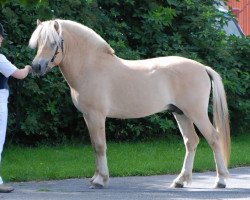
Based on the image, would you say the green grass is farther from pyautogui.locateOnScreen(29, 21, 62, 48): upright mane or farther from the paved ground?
pyautogui.locateOnScreen(29, 21, 62, 48): upright mane

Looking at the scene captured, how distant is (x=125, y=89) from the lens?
920cm

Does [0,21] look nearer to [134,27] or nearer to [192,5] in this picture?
Answer: [134,27]

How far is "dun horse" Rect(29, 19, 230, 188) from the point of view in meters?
9.06

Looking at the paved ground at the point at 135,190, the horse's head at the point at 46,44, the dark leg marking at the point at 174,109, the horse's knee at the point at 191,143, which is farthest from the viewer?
the horse's knee at the point at 191,143

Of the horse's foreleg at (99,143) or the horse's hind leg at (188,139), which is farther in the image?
the horse's hind leg at (188,139)

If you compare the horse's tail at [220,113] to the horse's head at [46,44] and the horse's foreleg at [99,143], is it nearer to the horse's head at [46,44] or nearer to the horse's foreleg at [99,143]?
the horse's foreleg at [99,143]

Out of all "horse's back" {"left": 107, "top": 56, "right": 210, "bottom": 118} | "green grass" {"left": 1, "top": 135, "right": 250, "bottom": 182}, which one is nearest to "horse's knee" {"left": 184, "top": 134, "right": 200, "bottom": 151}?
"horse's back" {"left": 107, "top": 56, "right": 210, "bottom": 118}

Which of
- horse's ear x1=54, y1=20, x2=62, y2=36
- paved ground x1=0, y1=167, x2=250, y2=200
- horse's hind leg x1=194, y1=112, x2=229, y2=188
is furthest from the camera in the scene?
horse's hind leg x1=194, y1=112, x2=229, y2=188

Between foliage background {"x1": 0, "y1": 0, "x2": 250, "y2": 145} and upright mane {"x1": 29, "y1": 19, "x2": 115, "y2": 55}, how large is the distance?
11.3 ft

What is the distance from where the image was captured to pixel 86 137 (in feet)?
46.8

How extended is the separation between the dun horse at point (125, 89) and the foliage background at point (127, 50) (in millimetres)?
3420

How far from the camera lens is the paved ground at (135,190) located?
27.2 ft

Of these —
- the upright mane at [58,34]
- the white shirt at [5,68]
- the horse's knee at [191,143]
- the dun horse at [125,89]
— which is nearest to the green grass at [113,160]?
the horse's knee at [191,143]

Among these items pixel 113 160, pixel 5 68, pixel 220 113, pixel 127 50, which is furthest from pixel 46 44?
pixel 127 50
